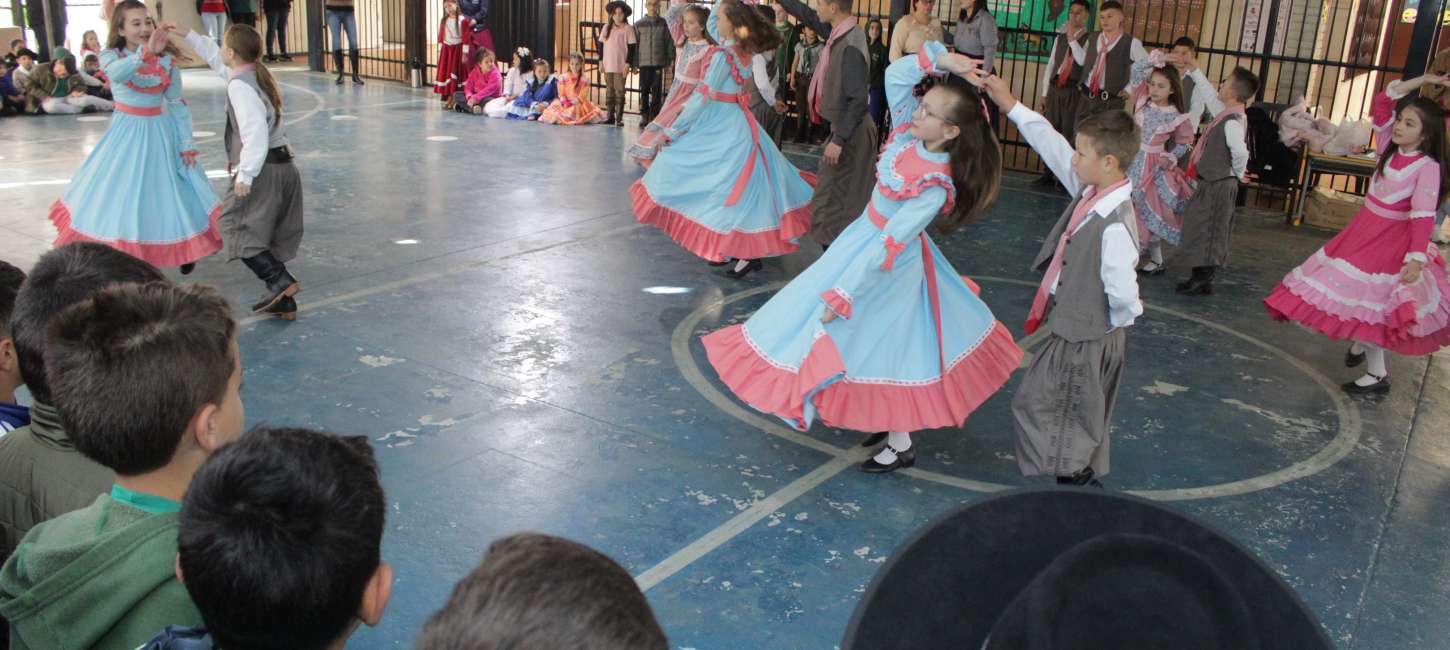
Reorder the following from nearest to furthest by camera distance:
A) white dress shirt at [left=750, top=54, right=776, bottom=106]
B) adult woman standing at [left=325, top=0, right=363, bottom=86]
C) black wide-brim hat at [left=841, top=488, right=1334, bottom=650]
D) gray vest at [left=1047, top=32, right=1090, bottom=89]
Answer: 1. black wide-brim hat at [left=841, top=488, right=1334, bottom=650]
2. white dress shirt at [left=750, top=54, right=776, bottom=106]
3. gray vest at [left=1047, top=32, right=1090, bottom=89]
4. adult woman standing at [left=325, top=0, right=363, bottom=86]

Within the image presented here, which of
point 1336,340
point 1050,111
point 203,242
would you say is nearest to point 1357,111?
point 1050,111

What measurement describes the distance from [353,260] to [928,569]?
652 centimetres

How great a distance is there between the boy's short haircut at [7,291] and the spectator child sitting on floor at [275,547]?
1285mm

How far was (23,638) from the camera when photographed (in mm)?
1771

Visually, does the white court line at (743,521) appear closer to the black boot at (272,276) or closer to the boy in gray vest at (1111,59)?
the black boot at (272,276)

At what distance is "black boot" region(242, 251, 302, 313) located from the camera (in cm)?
573

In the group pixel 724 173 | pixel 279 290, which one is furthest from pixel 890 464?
pixel 279 290

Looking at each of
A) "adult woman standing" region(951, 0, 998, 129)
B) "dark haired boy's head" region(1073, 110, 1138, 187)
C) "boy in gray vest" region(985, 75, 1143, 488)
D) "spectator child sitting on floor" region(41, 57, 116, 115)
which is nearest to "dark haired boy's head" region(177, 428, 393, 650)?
"boy in gray vest" region(985, 75, 1143, 488)

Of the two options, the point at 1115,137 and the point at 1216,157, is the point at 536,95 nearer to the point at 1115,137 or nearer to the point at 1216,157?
the point at 1216,157

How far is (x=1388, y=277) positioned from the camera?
18.3ft

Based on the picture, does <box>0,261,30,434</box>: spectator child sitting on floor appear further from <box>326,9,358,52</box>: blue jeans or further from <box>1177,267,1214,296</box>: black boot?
<box>326,9,358,52</box>: blue jeans

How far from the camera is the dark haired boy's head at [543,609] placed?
0.99 meters

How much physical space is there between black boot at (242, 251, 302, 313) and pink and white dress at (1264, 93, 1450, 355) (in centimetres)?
488

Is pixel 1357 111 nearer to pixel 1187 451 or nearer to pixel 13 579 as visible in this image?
pixel 1187 451
